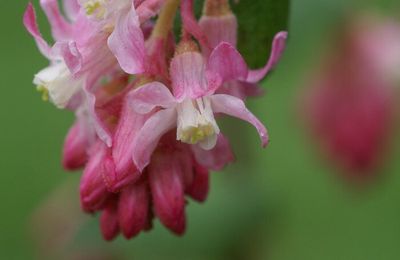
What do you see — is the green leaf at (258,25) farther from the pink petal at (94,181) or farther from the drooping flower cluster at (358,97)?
the drooping flower cluster at (358,97)

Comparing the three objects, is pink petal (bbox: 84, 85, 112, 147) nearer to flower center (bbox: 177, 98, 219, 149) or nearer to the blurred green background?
flower center (bbox: 177, 98, 219, 149)

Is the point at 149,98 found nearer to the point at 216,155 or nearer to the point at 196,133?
the point at 196,133

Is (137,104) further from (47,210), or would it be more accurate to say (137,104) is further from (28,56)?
(28,56)

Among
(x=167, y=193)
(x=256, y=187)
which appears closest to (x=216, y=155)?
(x=167, y=193)

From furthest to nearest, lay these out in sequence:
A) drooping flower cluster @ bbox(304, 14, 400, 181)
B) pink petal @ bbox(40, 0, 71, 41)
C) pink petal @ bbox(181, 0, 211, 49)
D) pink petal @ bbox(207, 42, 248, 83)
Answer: drooping flower cluster @ bbox(304, 14, 400, 181), pink petal @ bbox(40, 0, 71, 41), pink petal @ bbox(181, 0, 211, 49), pink petal @ bbox(207, 42, 248, 83)

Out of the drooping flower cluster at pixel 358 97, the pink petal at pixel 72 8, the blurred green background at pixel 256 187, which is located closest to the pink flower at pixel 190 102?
the pink petal at pixel 72 8

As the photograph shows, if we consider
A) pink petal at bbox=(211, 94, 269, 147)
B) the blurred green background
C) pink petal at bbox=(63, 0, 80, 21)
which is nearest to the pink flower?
pink petal at bbox=(211, 94, 269, 147)

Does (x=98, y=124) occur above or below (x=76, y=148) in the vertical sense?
above
